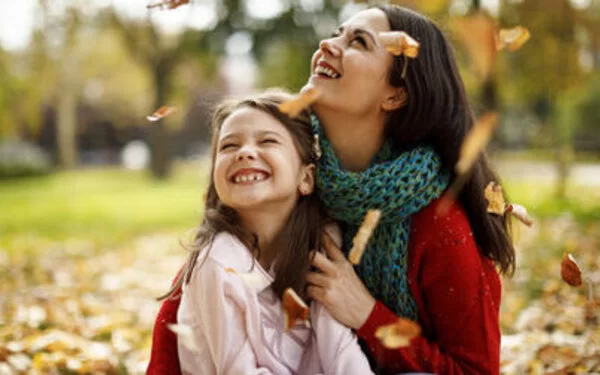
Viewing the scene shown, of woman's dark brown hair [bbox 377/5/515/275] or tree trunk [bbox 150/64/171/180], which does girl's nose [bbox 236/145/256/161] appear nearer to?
woman's dark brown hair [bbox 377/5/515/275]

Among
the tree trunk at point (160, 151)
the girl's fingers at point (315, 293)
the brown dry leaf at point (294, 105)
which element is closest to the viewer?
the brown dry leaf at point (294, 105)

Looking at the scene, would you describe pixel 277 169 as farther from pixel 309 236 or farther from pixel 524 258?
pixel 524 258

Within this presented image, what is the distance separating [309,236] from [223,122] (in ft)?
1.65

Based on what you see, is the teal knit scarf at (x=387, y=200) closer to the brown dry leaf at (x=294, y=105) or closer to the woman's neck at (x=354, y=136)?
the woman's neck at (x=354, y=136)

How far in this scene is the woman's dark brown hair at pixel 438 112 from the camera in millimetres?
2090

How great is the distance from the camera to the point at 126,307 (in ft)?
14.4

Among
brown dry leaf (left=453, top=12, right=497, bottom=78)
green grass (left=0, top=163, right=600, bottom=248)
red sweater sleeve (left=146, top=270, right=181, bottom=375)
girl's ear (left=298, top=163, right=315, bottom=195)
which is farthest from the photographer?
green grass (left=0, top=163, right=600, bottom=248)

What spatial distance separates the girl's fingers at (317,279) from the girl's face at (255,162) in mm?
272

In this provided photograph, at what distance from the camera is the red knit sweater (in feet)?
6.34

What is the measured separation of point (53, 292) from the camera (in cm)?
465

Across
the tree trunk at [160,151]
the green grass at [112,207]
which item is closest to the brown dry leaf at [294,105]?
the green grass at [112,207]

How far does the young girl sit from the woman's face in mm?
171

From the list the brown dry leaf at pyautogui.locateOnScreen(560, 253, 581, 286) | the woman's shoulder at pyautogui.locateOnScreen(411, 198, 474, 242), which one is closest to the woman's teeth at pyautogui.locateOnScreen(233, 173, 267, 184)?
the woman's shoulder at pyautogui.locateOnScreen(411, 198, 474, 242)

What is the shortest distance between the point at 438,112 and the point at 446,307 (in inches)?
25.0
